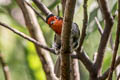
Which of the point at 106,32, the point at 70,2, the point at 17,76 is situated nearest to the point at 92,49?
the point at 106,32

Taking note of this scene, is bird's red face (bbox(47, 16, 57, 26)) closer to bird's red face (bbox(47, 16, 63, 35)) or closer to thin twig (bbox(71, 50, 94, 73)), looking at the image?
bird's red face (bbox(47, 16, 63, 35))

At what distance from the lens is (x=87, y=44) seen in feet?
4.62

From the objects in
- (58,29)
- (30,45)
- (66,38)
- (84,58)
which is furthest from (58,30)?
(30,45)

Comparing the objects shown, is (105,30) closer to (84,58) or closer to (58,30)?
(84,58)

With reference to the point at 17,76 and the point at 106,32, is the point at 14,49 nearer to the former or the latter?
the point at 17,76

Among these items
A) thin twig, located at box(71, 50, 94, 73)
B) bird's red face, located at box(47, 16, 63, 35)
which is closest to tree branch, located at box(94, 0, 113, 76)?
thin twig, located at box(71, 50, 94, 73)

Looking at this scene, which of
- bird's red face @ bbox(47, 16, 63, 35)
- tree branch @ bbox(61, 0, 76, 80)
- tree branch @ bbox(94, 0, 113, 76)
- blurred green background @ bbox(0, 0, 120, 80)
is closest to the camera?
tree branch @ bbox(61, 0, 76, 80)

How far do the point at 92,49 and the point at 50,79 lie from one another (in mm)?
230

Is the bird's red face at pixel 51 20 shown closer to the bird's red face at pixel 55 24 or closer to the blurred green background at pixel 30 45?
the bird's red face at pixel 55 24

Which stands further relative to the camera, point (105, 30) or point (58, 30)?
point (105, 30)

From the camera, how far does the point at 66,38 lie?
2.75ft

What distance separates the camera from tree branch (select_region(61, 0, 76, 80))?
763 millimetres

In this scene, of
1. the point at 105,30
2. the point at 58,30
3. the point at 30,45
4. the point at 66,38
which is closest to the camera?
the point at 66,38

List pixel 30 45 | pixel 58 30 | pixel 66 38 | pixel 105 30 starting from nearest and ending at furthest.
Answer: pixel 66 38, pixel 58 30, pixel 105 30, pixel 30 45
